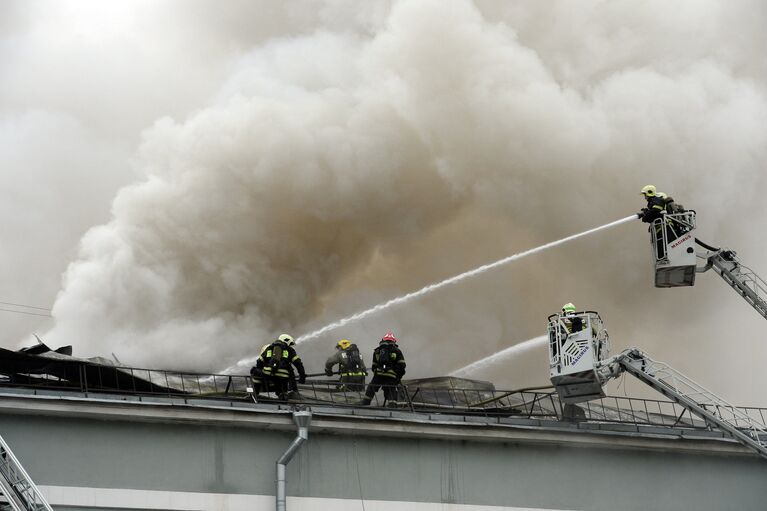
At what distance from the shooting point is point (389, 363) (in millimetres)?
19797

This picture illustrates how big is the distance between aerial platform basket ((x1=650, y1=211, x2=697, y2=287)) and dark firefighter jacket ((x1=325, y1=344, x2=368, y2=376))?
5874 mm

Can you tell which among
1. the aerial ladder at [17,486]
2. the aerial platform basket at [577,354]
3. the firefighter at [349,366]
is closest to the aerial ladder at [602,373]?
the aerial platform basket at [577,354]

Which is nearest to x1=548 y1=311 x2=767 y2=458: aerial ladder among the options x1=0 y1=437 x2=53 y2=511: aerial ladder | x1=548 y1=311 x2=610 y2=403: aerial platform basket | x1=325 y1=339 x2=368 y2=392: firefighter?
x1=548 y1=311 x2=610 y2=403: aerial platform basket

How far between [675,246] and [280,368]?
785 cm

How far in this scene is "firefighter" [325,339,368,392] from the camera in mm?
20797

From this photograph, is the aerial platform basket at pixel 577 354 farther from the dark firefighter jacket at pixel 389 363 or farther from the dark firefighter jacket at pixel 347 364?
the dark firefighter jacket at pixel 347 364

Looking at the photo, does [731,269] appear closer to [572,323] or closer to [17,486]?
[572,323]

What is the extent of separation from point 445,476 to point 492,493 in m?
0.85

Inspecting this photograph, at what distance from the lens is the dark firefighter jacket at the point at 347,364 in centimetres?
2091

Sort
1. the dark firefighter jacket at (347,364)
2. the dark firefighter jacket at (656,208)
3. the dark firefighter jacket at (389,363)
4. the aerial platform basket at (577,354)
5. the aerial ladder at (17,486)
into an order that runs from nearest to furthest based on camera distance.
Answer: the aerial ladder at (17,486)
the aerial platform basket at (577,354)
the dark firefighter jacket at (389,363)
the dark firefighter jacket at (347,364)
the dark firefighter jacket at (656,208)

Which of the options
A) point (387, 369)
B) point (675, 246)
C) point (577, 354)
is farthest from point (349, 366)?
point (675, 246)

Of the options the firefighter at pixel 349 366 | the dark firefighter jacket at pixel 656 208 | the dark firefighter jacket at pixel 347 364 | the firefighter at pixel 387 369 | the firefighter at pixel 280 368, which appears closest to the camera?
the firefighter at pixel 280 368

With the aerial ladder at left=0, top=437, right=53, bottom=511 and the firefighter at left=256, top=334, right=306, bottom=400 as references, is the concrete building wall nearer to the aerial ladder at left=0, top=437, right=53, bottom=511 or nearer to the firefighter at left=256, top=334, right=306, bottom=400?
the aerial ladder at left=0, top=437, right=53, bottom=511

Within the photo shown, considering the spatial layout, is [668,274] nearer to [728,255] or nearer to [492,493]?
[728,255]
